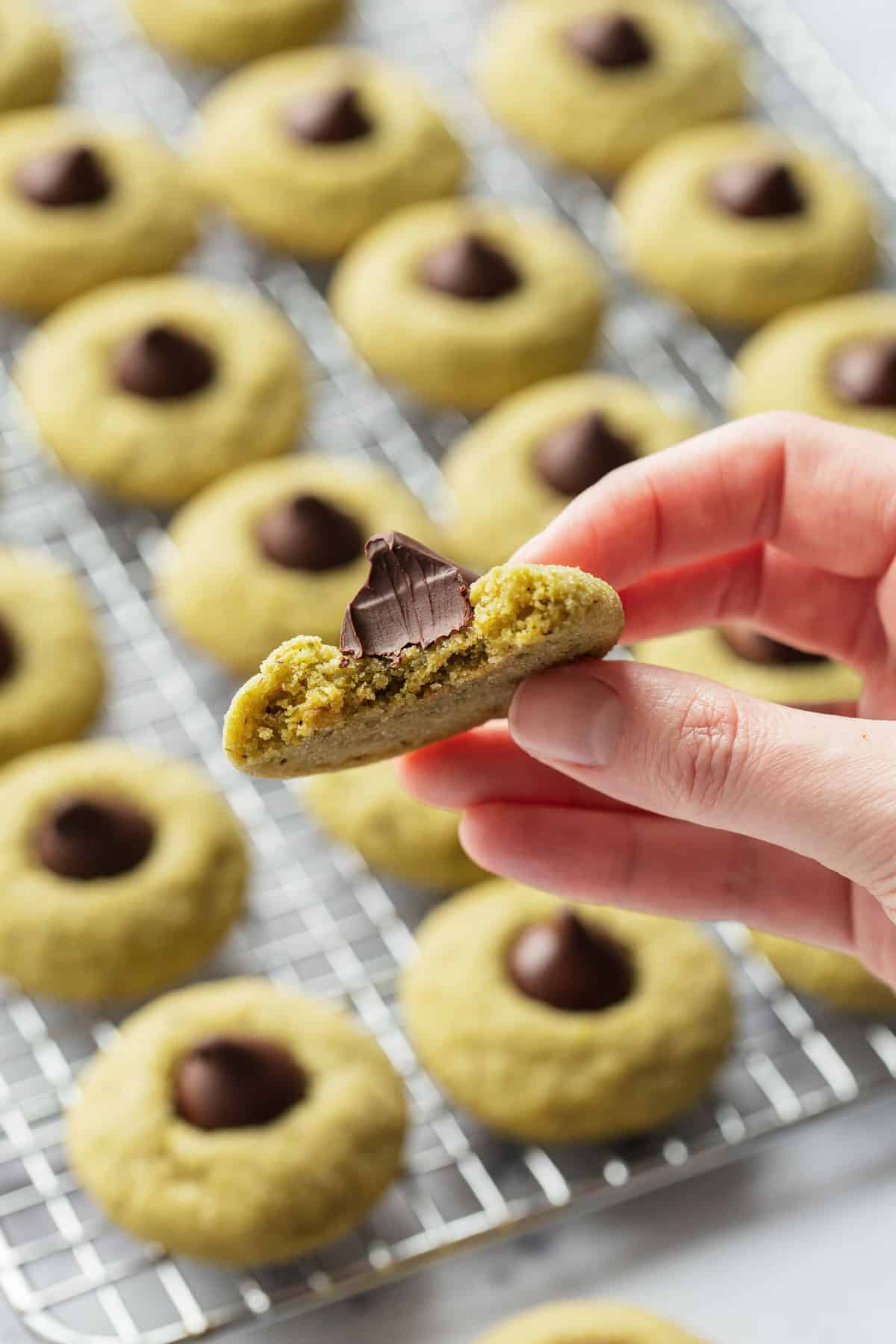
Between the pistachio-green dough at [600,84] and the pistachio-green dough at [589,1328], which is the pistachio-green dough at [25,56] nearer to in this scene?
the pistachio-green dough at [600,84]

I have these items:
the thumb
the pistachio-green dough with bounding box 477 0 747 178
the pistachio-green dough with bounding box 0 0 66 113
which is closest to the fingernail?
the thumb

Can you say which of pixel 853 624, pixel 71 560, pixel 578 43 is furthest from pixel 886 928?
pixel 578 43

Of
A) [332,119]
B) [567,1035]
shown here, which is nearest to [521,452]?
[332,119]

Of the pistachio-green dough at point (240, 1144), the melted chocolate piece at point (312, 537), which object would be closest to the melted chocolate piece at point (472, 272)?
the melted chocolate piece at point (312, 537)

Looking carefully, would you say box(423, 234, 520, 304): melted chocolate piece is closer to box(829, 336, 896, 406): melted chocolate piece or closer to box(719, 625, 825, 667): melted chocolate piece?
box(829, 336, 896, 406): melted chocolate piece

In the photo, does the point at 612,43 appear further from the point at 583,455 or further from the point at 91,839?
the point at 91,839
